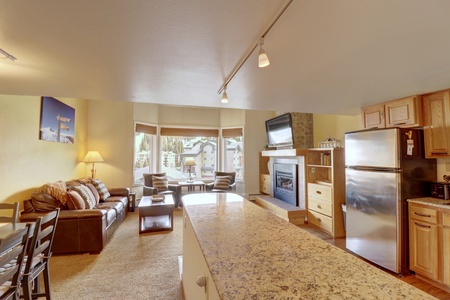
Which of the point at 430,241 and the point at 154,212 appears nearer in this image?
the point at 430,241

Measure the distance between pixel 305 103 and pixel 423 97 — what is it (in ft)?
4.58

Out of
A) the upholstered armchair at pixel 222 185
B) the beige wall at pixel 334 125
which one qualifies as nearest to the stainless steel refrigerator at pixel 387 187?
the beige wall at pixel 334 125

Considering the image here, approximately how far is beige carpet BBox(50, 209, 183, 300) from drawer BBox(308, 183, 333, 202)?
2.66m

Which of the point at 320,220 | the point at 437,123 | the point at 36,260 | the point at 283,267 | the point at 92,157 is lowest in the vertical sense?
the point at 320,220

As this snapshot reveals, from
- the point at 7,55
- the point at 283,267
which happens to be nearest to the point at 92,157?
the point at 7,55

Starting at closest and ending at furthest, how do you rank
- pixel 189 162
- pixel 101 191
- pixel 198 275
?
pixel 198 275, pixel 101 191, pixel 189 162

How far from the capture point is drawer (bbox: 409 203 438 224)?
7.42 feet

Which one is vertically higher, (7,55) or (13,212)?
(7,55)

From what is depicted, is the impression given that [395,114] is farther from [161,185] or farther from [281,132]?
[161,185]

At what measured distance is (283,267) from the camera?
2.67ft

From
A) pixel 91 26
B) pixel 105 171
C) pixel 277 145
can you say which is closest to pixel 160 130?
pixel 105 171

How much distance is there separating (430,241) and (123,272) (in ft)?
11.6

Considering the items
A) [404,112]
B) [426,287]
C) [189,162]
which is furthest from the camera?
[189,162]

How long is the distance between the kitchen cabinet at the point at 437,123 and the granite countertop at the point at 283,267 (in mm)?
2496
